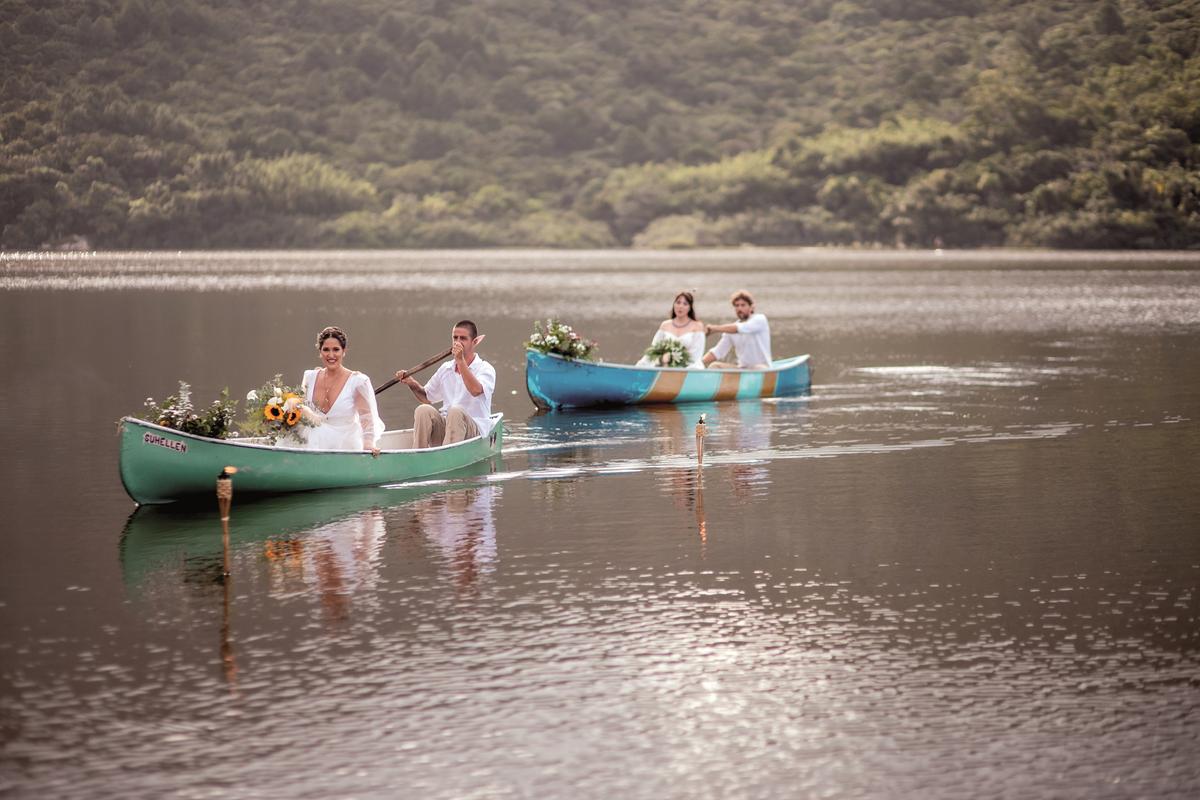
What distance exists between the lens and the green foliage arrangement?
1975 cm

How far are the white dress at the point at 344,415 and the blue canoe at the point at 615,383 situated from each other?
10.6 meters

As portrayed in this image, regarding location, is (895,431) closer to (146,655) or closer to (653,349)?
(653,349)

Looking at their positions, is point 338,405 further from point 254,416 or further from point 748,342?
point 748,342

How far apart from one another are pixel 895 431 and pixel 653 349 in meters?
6.25

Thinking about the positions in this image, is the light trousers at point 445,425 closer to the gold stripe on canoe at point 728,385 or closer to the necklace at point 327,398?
the necklace at point 327,398

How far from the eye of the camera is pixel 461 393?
23.4 m

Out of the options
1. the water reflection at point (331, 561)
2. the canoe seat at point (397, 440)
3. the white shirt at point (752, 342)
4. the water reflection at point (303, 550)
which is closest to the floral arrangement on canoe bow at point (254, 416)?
the water reflection at point (303, 550)

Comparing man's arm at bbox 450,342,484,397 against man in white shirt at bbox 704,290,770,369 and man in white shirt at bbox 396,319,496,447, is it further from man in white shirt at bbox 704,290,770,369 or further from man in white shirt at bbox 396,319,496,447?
man in white shirt at bbox 704,290,770,369

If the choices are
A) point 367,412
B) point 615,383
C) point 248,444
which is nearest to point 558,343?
point 615,383

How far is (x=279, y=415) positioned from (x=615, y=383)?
41.1ft

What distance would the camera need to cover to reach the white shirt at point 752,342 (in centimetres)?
3475

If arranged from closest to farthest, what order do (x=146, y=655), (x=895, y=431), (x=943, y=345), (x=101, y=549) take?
(x=146, y=655) → (x=101, y=549) → (x=895, y=431) → (x=943, y=345)

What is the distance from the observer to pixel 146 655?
1345 cm

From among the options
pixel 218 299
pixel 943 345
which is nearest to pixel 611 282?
pixel 218 299
